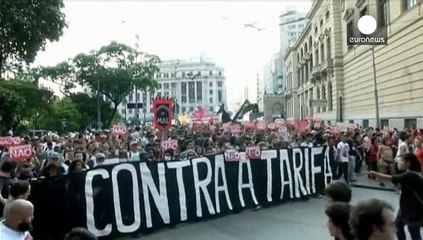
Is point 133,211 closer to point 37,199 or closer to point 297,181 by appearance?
point 37,199

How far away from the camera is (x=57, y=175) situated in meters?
8.92

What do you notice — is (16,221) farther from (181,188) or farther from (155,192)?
(181,188)

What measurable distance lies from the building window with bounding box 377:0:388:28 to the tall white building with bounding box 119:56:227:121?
8530cm

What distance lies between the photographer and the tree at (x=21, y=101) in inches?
1862

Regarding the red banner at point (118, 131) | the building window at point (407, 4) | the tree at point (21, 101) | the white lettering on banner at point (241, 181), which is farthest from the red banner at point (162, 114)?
the tree at point (21, 101)

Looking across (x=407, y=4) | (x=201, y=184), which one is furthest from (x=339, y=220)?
(x=407, y=4)

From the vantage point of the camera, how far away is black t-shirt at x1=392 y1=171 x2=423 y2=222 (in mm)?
6734

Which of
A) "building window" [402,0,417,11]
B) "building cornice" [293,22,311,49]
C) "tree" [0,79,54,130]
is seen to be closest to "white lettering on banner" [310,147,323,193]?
"building window" [402,0,417,11]

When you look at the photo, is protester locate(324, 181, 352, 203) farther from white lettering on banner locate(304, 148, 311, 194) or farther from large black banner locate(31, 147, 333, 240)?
white lettering on banner locate(304, 148, 311, 194)

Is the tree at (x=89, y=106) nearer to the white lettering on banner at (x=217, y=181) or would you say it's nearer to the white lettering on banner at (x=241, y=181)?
the white lettering on banner at (x=241, y=181)

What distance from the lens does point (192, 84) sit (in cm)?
13075

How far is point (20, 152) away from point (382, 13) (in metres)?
28.3

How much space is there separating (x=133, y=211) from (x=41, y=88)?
52311 millimetres

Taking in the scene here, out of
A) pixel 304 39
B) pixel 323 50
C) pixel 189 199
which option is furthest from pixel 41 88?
pixel 189 199
